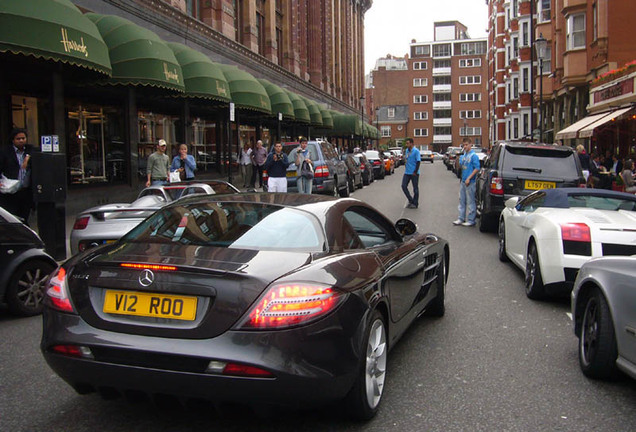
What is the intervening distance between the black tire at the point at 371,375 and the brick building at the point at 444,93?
11745 centimetres

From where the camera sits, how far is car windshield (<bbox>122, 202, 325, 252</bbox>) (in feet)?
12.3

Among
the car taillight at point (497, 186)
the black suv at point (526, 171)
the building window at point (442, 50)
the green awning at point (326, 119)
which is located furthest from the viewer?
the building window at point (442, 50)

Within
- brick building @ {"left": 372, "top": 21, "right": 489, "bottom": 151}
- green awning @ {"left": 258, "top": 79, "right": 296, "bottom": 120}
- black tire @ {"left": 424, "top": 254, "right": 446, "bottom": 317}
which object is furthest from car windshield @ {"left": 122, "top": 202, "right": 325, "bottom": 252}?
brick building @ {"left": 372, "top": 21, "right": 489, "bottom": 151}

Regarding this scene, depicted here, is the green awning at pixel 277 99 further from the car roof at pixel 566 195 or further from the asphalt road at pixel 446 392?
the asphalt road at pixel 446 392

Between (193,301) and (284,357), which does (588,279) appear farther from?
(193,301)

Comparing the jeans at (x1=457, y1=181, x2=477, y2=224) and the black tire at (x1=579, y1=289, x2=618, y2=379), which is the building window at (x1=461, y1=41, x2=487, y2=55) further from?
the black tire at (x1=579, y1=289, x2=618, y2=379)

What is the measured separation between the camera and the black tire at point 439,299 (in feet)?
19.6

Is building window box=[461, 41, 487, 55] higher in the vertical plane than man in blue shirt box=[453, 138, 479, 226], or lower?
higher

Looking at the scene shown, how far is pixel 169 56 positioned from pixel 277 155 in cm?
401

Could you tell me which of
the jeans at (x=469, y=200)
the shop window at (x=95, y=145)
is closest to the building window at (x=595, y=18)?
the jeans at (x=469, y=200)

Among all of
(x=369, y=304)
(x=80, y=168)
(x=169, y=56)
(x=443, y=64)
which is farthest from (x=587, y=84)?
(x=443, y=64)

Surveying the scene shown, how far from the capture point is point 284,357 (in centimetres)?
311

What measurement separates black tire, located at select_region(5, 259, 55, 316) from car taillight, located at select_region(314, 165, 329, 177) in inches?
479

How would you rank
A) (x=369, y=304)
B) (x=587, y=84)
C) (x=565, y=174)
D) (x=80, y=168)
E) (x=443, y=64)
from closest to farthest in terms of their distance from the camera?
1. (x=369, y=304)
2. (x=565, y=174)
3. (x=80, y=168)
4. (x=587, y=84)
5. (x=443, y=64)
